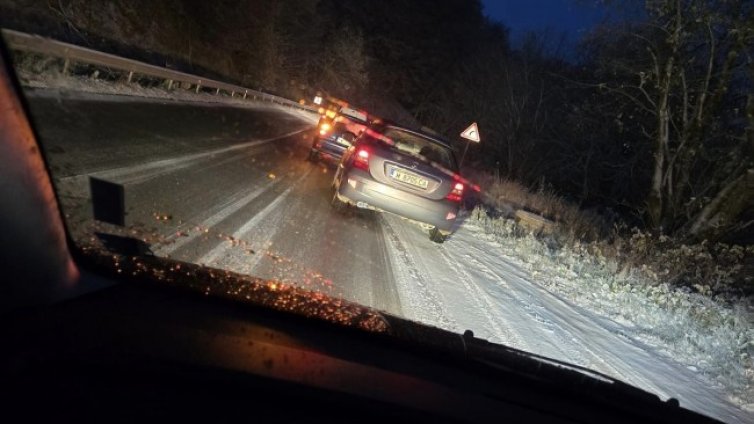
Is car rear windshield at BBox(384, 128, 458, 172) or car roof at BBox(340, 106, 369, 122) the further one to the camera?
car roof at BBox(340, 106, 369, 122)

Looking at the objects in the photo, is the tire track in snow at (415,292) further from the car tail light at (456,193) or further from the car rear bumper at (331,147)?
the car rear bumper at (331,147)

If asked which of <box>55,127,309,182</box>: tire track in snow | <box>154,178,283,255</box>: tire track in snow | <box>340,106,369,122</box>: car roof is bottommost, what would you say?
<box>154,178,283,255</box>: tire track in snow

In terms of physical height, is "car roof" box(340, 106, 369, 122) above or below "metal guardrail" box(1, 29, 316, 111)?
above

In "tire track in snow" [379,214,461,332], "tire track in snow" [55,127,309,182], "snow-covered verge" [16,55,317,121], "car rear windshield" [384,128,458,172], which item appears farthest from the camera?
"snow-covered verge" [16,55,317,121]

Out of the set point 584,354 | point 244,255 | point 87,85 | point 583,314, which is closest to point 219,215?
point 244,255

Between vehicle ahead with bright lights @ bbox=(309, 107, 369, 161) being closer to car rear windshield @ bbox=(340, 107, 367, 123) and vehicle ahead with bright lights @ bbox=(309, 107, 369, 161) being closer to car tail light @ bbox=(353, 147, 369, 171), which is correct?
car rear windshield @ bbox=(340, 107, 367, 123)

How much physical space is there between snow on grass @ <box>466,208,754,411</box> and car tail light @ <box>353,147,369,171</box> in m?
3.61

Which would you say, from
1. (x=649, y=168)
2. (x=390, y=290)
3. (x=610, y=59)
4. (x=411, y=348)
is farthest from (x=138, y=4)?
(x=411, y=348)

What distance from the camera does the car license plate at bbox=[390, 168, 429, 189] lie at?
28.0 ft

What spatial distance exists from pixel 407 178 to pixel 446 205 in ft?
2.65

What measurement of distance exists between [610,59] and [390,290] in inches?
519

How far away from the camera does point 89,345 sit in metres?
1.93

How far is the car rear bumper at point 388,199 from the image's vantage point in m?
8.55

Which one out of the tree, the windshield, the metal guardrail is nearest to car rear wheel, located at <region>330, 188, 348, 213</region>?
the windshield
